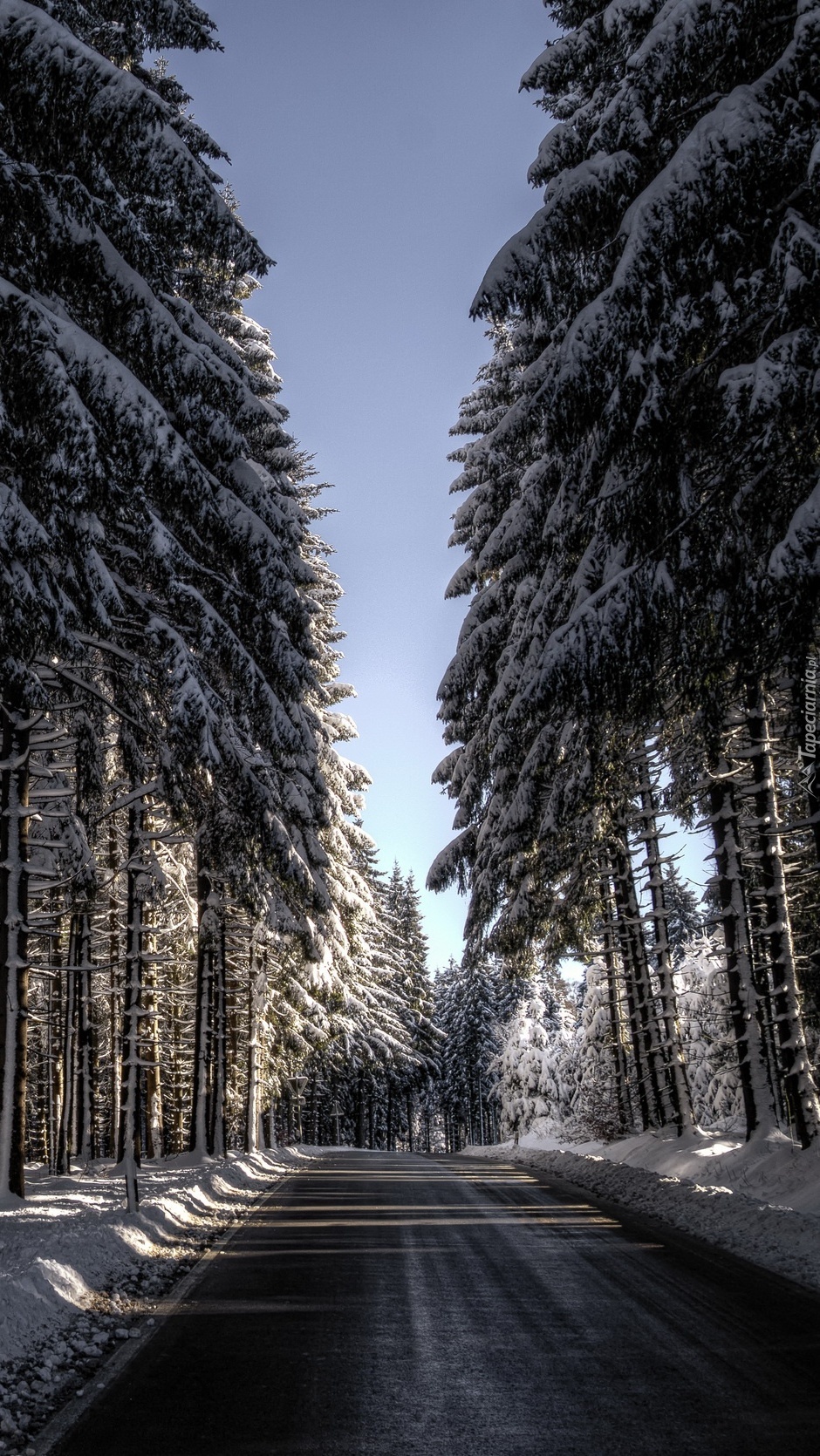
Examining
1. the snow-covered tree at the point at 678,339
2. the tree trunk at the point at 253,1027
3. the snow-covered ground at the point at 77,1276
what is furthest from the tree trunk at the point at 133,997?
the tree trunk at the point at 253,1027

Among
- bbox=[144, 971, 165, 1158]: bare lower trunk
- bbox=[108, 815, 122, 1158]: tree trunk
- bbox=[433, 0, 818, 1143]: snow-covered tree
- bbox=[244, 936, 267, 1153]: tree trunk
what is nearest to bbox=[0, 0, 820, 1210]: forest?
bbox=[433, 0, 818, 1143]: snow-covered tree

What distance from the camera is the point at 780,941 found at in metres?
13.2

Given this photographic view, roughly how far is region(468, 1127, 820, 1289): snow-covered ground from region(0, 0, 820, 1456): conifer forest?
41cm

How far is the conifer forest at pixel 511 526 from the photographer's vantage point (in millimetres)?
7586

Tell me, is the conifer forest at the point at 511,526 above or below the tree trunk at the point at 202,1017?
above

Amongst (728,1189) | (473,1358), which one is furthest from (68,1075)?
(473,1358)

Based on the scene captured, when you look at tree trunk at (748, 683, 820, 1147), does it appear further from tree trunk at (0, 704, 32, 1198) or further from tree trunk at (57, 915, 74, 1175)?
tree trunk at (57, 915, 74, 1175)

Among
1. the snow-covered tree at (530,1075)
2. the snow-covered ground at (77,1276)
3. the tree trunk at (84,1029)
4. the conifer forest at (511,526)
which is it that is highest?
the conifer forest at (511,526)

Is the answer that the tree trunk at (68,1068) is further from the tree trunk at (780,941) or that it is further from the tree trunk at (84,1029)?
the tree trunk at (780,941)

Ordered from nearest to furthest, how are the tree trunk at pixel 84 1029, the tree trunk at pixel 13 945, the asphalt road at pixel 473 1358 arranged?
the asphalt road at pixel 473 1358 < the tree trunk at pixel 13 945 < the tree trunk at pixel 84 1029

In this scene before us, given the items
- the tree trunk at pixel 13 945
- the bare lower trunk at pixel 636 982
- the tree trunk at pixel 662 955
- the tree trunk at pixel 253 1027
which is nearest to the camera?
the tree trunk at pixel 13 945

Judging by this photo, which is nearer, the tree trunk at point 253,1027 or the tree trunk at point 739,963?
the tree trunk at point 739,963

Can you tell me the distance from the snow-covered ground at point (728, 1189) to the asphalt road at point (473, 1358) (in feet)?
2.57

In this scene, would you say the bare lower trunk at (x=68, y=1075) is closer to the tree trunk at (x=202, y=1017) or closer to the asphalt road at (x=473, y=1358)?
the tree trunk at (x=202, y=1017)
